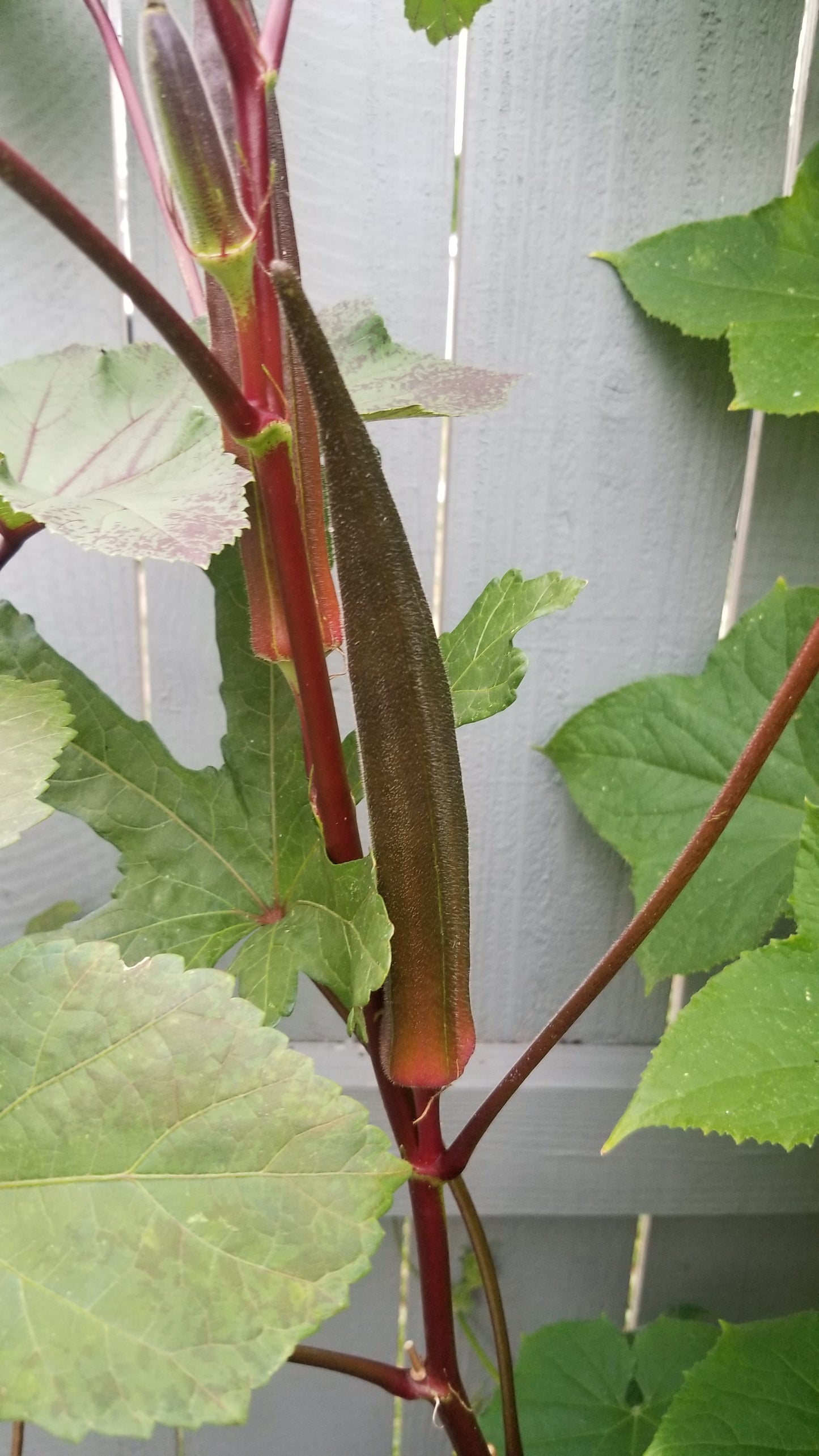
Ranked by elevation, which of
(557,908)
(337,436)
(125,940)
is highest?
(337,436)

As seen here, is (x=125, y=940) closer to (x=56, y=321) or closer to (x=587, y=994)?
(x=587, y=994)

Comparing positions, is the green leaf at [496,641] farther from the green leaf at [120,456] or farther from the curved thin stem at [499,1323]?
→ the curved thin stem at [499,1323]

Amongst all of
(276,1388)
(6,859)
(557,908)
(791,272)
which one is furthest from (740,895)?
(276,1388)

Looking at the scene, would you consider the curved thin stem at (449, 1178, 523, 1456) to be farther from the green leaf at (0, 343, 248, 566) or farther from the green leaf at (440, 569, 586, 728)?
A: the green leaf at (0, 343, 248, 566)

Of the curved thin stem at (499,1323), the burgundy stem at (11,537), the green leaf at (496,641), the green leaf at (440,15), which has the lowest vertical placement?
the curved thin stem at (499,1323)

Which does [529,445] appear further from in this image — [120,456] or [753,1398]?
[753,1398]

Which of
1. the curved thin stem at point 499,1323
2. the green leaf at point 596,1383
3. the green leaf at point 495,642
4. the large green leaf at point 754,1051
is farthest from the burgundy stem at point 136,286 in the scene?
the green leaf at point 596,1383

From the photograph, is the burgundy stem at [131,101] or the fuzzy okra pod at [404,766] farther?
the burgundy stem at [131,101]
